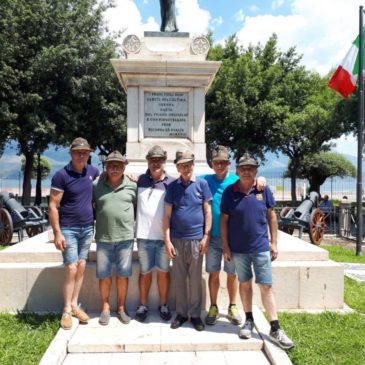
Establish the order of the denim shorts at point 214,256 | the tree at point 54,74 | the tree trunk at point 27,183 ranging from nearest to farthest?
the denim shorts at point 214,256 < the tree at point 54,74 < the tree trunk at point 27,183

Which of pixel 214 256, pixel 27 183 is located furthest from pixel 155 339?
pixel 27 183

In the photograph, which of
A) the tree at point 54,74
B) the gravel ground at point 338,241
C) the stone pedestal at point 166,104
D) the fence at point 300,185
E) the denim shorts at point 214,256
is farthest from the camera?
the fence at point 300,185

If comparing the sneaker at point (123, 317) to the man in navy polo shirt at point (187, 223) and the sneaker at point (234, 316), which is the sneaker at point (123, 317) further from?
the sneaker at point (234, 316)

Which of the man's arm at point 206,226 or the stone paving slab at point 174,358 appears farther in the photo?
the man's arm at point 206,226

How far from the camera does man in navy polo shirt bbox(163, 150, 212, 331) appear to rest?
15.4ft

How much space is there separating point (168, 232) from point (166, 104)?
363cm

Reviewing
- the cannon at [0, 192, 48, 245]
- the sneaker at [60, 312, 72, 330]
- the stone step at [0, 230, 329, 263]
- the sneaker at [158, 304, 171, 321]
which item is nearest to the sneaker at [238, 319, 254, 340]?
the sneaker at [158, 304, 171, 321]

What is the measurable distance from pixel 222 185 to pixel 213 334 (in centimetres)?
163

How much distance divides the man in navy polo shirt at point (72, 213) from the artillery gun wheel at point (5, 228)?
266 inches

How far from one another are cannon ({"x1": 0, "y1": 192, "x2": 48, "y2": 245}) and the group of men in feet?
22.2

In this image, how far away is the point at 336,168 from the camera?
3853 cm

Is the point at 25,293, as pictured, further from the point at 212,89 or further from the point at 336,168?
the point at 336,168

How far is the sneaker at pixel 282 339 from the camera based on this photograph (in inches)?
173

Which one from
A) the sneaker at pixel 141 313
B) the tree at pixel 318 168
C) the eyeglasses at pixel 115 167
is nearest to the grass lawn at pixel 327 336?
the sneaker at pixel 141 313
